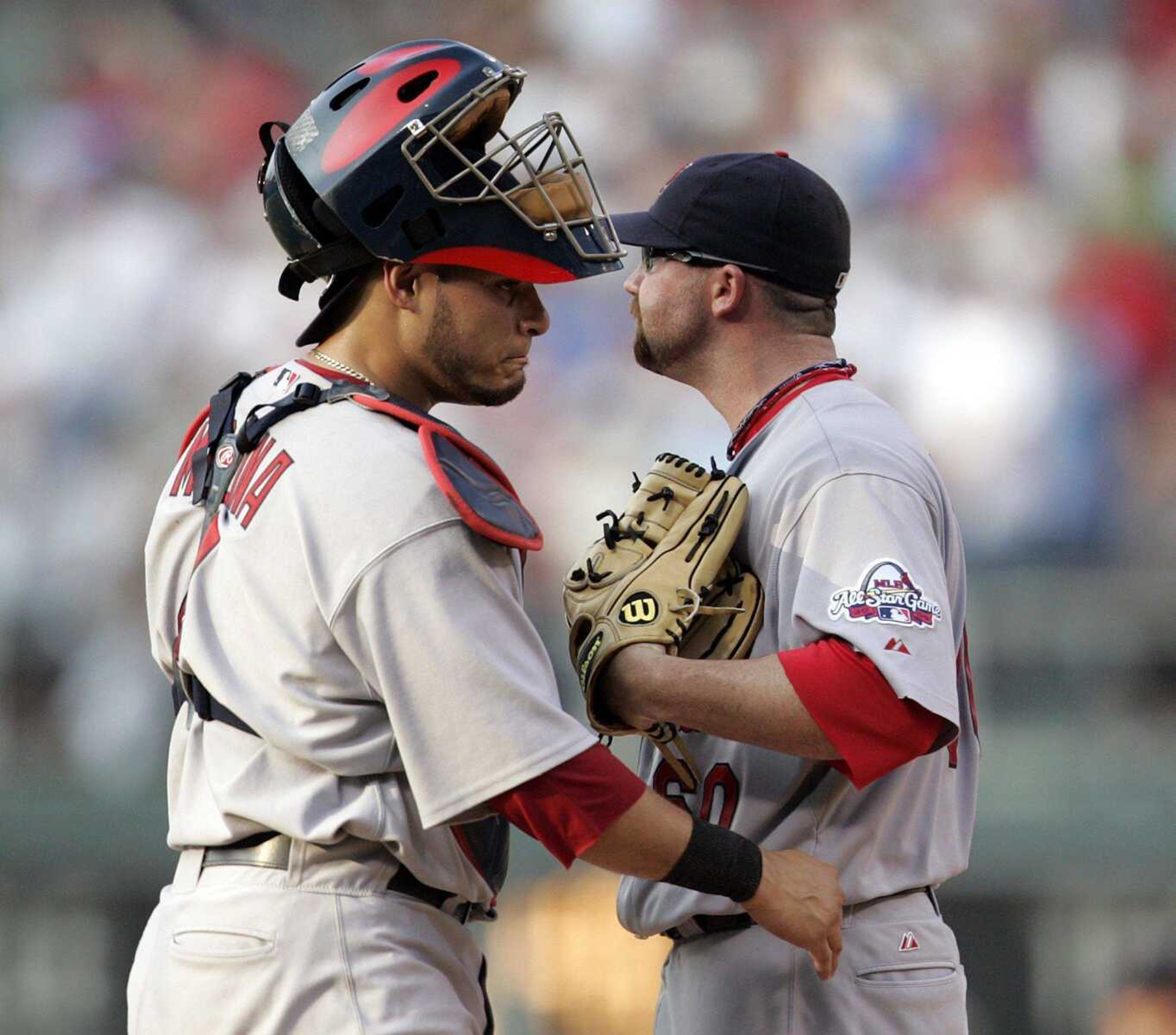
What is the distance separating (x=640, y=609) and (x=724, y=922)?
497 millimetres

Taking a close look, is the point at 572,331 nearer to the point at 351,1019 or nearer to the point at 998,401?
the point at 998,401

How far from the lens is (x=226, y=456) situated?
6.66 feet

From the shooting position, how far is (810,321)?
2.54 m

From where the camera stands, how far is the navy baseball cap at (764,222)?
247 centimetres

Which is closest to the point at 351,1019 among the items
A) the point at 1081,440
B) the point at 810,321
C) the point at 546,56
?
the point at 810,321

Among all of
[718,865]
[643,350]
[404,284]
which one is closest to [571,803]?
[718,865]

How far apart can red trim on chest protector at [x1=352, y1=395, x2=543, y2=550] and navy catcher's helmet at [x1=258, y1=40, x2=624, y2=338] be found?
19 cm

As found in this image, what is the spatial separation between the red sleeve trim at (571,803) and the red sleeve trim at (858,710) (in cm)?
34

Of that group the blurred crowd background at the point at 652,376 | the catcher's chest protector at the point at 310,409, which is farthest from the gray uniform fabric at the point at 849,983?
the blurred crowd background at the point at 652,376

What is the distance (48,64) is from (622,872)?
6.85 m

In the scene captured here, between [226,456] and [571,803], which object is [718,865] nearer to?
[571,803]

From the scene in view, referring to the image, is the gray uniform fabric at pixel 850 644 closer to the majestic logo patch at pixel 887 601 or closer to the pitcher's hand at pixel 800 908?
the majestic logo patch at pixel 887 601

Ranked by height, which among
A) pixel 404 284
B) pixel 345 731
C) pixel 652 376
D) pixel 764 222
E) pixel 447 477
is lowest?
pixel 345 731

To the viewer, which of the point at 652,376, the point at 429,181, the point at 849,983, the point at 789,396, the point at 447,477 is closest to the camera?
the point at 447,477
